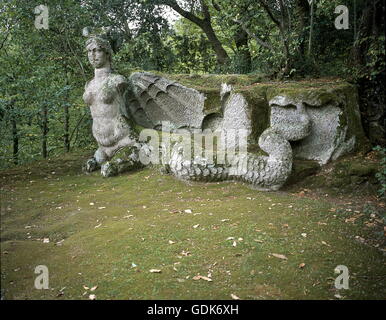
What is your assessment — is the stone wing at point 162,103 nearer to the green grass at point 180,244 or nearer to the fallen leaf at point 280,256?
the green grass at point 180,244

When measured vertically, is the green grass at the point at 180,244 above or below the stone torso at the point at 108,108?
below

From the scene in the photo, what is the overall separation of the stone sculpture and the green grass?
37cm

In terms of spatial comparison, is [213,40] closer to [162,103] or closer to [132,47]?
[132,47]

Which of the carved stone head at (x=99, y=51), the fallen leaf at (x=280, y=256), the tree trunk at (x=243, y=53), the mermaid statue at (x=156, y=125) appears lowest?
the fallen leaf at (x=280, y=256)

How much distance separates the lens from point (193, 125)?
7.50 meters

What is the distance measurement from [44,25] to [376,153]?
7.37 meters

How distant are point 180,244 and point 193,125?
150 inches

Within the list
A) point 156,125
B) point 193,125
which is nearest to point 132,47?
point 156,125

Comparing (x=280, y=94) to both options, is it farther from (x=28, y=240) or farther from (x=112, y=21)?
(x=112, y=21)

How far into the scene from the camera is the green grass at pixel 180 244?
10.8 ft

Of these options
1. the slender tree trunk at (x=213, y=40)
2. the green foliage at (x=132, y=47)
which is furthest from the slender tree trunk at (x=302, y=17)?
the slender tree trunk at (x=213, y=40)

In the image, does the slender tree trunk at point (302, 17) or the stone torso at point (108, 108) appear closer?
the stone torso at point (108, 108)

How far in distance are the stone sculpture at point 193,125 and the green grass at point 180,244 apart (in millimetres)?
373

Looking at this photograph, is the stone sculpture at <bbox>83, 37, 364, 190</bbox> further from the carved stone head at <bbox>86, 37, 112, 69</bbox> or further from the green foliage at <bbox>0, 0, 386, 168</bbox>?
the green foliage at <bbox>0, 0, 386, 168</bbox>
